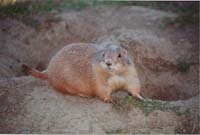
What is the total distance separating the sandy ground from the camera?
3.06 m

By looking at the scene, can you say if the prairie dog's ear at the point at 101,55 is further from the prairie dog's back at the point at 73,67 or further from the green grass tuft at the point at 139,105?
the green grass tuft at the point at 139,105

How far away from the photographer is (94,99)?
10.8 feet

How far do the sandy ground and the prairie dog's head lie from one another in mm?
272

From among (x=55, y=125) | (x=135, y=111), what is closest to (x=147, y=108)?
(x=135, y=111)

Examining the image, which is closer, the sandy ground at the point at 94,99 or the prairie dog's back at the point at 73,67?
the sandy ground at the point at 94,99

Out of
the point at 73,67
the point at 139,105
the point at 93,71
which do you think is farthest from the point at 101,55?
the point at 139,105

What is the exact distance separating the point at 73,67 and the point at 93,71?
190 mm

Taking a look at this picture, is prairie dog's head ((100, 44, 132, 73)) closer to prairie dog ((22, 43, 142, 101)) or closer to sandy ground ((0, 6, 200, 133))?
prairie dog ((22, 43, 142, 101))

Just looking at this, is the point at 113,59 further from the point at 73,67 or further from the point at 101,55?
the point at 73,67

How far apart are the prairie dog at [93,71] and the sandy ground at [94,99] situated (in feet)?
0.24

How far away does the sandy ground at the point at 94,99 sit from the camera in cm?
306

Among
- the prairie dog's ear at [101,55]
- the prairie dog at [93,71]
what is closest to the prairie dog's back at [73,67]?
the prairie dog at [93,71]

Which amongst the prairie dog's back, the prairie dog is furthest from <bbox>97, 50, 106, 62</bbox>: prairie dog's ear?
the prairie dog's back

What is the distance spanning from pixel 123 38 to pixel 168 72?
517mm
